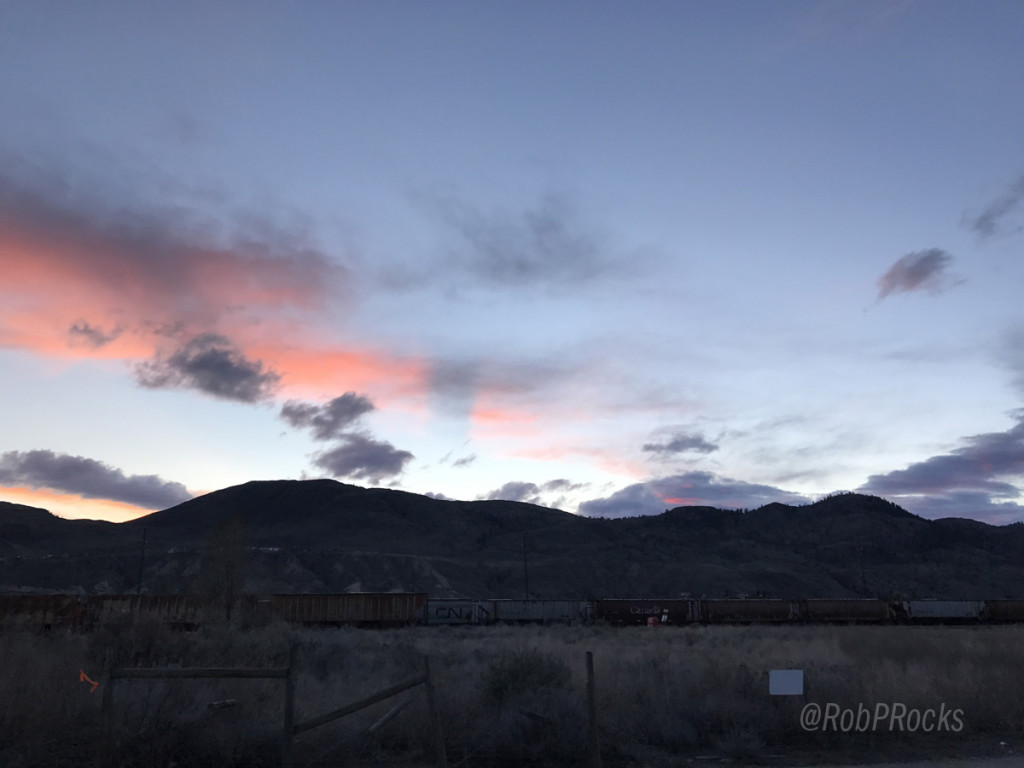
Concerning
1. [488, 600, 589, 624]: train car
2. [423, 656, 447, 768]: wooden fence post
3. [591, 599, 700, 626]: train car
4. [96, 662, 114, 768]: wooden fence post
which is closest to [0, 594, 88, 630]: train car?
[488, 600, 589, 624]: train car

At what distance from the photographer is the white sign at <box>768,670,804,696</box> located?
11898 millimetres

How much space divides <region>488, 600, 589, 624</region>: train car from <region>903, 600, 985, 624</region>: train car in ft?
88.4

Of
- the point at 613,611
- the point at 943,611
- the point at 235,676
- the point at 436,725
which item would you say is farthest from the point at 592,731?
the point at 943,611

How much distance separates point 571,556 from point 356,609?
9398 centimetres

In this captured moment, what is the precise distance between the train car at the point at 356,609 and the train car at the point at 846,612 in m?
31.2

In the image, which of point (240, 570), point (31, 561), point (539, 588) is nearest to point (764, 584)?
point (539, 588)

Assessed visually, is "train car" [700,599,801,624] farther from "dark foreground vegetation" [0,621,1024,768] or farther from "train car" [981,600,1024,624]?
"dark foreground vegetation" [0,621,1024,768]

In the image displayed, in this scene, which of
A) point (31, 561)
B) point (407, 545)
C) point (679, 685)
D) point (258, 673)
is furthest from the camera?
point (407, 545)

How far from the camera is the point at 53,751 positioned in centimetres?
1160

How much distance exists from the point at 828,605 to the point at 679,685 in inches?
2136

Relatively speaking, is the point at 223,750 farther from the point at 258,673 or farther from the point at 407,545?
the point at 407,545

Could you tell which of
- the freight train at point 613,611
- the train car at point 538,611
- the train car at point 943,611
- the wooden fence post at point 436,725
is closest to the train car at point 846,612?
the freight train at point 613,611

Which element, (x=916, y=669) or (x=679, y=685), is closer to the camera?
(x=679, y=685)

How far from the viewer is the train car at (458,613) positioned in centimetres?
5969
